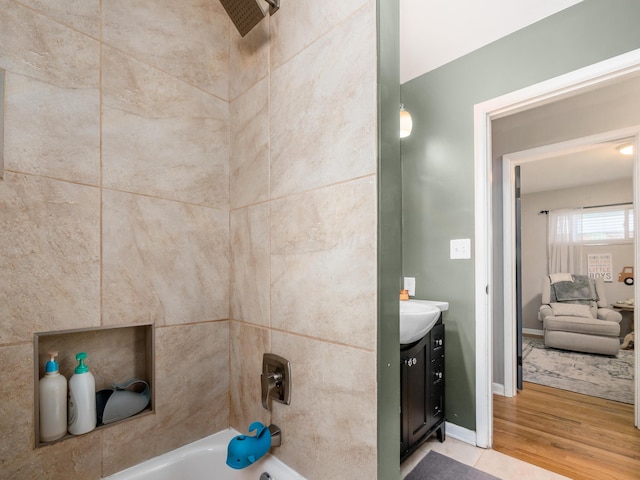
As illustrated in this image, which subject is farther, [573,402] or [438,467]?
[573,402]

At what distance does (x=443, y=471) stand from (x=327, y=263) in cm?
151

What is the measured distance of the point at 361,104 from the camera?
84 centimetres

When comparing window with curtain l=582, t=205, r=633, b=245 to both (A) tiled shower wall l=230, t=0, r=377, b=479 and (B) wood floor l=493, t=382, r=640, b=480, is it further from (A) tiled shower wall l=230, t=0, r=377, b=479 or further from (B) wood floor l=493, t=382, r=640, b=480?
(A) tiled shower wall l=230, t=0, r=377, b=479

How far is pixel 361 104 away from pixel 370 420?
2.78 ft

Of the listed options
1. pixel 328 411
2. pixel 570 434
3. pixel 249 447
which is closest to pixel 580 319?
pixel 570 434

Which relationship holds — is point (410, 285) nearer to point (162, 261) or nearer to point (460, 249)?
point (460, 249)

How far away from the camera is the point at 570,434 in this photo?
2031mm

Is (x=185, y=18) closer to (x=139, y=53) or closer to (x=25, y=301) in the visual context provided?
(x=139, y=53)

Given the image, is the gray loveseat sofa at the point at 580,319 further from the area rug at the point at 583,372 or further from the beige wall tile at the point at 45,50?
the beige wall tile at the point at 45,50

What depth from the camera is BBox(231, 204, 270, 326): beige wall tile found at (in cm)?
114

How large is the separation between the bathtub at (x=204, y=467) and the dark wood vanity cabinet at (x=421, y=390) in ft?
2.48

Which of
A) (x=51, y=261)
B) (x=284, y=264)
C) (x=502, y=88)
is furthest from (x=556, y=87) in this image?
(x=51, y=261)

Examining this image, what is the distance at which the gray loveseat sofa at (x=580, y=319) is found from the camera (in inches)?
A: 154

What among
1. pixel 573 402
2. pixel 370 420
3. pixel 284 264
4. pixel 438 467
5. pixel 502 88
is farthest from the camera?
pixel 573 402
